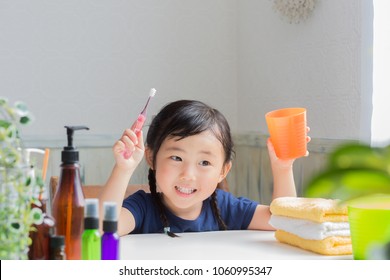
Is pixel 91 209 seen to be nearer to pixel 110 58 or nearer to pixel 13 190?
pixel 13 190

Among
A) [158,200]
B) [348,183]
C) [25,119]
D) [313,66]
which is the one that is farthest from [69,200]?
[313,66]

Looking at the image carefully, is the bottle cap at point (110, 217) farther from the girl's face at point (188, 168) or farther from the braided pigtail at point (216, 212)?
the braided pigtail at point (216, 212)

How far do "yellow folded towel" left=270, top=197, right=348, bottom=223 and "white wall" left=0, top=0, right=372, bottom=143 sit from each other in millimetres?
1127

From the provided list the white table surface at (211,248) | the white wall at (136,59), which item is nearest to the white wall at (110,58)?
the white wall at (136,59)

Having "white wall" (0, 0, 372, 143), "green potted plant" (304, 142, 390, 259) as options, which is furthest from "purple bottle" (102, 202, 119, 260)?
"white wall" (0, 0, 372, 143)

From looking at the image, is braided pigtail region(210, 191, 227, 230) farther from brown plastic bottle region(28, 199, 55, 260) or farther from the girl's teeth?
brown plastic bottle region(28, 199, 55, 260)

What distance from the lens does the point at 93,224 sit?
81 cm

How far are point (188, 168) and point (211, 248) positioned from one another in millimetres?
Answer: 297

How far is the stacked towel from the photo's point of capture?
3.98 feet

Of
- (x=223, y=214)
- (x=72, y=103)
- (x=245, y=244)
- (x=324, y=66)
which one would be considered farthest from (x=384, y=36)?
(x=72, y=103)

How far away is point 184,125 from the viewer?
63.1 inches

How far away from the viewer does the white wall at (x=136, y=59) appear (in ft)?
8.71

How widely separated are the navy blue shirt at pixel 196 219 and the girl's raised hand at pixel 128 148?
0.37 meters

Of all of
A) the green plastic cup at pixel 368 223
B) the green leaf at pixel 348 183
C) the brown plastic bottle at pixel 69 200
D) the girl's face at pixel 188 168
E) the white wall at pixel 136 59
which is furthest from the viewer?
the white wall at pixel 136 59
